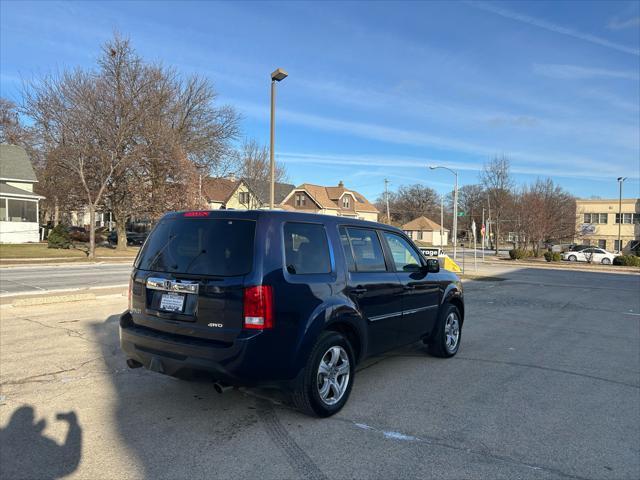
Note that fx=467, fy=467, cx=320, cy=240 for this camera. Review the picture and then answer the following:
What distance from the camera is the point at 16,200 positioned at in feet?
117

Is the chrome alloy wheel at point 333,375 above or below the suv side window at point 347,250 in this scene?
below

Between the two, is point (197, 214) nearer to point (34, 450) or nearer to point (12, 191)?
point (34, 450)

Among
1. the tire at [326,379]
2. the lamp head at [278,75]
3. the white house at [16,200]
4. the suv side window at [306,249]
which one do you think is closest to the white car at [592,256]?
the lamp head at [278,75]

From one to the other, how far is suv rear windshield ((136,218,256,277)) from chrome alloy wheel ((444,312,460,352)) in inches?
141

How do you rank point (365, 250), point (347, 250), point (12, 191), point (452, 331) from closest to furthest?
point (347, 250)
point (365, 250)
point (452, 331)
point (12, 191)

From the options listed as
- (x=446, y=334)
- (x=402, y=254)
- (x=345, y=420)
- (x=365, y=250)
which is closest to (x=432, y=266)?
(x=402, y=254)

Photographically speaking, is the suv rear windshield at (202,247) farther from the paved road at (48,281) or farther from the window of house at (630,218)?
the window of house at (630,218)

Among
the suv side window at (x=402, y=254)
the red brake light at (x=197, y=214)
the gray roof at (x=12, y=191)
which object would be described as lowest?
the suv side window at (x=402, y=254)

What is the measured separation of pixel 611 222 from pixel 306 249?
2794 inches

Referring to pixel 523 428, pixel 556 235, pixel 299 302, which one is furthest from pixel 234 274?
pixel 556 235

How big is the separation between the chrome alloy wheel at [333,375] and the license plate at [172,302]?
1326 mm

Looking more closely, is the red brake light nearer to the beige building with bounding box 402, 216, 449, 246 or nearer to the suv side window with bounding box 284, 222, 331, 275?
the suv side window with bounding box 284, 222, 331, 275

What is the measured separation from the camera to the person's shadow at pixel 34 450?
3193mm

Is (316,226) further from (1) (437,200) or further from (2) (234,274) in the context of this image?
(1) (437,200)
